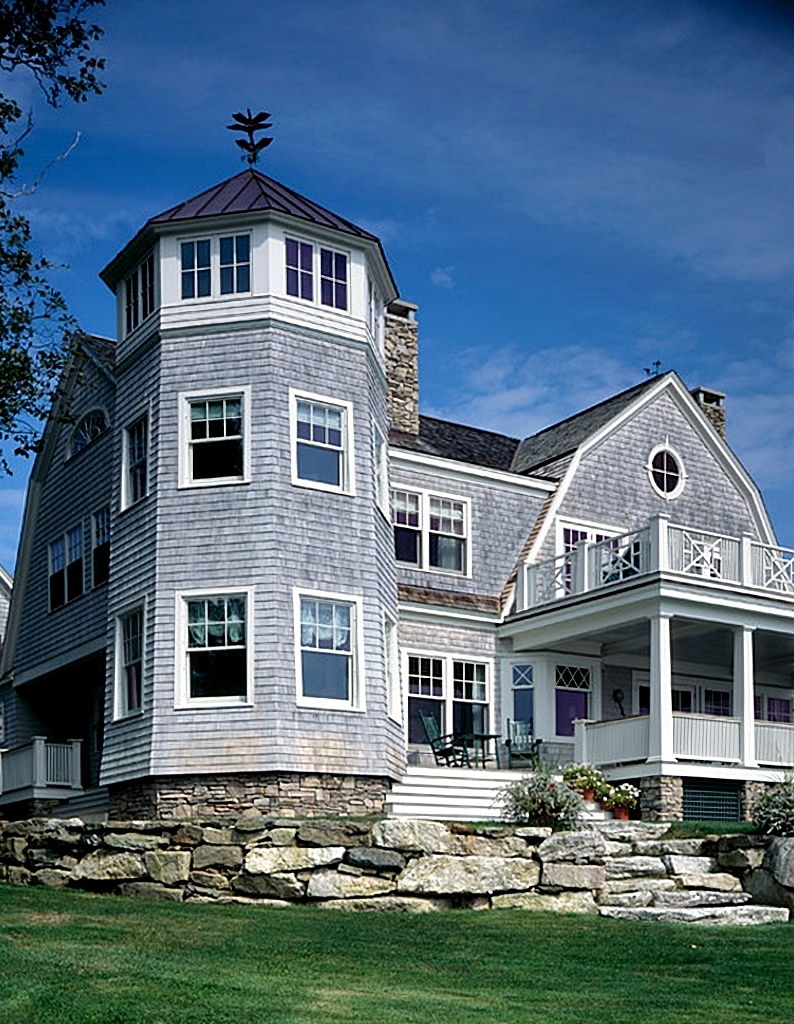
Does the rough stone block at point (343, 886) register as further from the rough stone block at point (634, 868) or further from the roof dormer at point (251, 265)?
the roof dormer at point (251, 265)

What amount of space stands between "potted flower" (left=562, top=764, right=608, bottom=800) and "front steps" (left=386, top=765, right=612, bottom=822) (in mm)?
179

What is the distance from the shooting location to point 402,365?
25.3 metres

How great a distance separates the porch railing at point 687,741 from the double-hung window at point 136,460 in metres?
7.43

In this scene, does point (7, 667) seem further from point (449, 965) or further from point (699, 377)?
point (449, 965)

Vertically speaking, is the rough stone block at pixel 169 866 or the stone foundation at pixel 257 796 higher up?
the stone foundation at pixel 257 796

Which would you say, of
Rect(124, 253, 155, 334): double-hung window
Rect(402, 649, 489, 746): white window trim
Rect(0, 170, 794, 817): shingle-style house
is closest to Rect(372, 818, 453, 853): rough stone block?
Rect(0, 170, 794, 817): shingle-style house

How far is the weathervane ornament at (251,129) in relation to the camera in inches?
864

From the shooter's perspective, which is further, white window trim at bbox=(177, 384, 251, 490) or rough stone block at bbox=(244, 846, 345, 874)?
white window trim at bbox=(177, 384, 251, 490)

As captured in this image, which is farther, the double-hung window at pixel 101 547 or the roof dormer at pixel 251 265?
the double-hung window at pixel 101 547

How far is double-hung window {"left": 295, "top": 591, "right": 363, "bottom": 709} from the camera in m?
19.1

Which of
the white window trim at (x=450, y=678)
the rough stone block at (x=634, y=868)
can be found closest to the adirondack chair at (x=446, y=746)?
the white window trim at (x=450, y=678)

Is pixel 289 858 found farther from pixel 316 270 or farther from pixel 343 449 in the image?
pixel 316 270

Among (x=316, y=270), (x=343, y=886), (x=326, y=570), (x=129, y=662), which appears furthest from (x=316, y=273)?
(x=343, y=886)

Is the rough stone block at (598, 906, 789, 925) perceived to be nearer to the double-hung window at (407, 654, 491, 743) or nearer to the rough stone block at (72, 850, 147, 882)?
the rough stone block at (72, 850, 147, 882)
